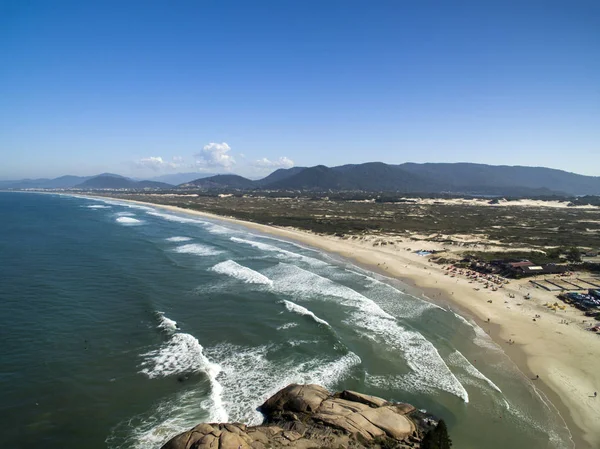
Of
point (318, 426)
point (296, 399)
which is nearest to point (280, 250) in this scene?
point (296, 399)

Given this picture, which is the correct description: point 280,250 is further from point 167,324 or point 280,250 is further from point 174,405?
point 174,405

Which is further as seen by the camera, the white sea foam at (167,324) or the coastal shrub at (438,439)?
the white sea foam at (167,324)

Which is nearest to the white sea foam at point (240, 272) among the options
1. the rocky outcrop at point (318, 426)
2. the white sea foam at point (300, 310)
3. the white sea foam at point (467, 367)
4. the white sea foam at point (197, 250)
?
the white sea foam at point (197, 250)

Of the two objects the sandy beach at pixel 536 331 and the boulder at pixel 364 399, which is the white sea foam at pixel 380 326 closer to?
the boulder at pixel 364 399

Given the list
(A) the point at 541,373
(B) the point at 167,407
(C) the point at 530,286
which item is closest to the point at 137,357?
(B) the point at 167,407

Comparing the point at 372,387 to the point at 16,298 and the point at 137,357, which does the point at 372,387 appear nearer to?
the point at 137,357
